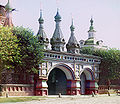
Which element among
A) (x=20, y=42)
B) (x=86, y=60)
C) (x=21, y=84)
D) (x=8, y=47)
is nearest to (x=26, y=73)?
(x=21, y=84)

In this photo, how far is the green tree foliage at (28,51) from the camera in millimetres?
38531

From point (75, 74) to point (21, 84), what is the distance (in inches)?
462

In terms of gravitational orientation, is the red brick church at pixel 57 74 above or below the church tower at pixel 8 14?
below

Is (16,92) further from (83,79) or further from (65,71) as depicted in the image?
(83,79)

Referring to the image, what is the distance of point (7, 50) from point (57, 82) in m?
17.4

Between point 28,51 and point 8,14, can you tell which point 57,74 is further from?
point 8,14

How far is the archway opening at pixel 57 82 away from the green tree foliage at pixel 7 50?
1334 centimetres

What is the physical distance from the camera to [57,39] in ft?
157

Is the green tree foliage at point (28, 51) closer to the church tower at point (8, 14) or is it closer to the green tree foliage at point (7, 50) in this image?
the green tree foliage at point (7, 50)

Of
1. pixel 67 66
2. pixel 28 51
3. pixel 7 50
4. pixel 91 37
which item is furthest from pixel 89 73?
pixel 91 37

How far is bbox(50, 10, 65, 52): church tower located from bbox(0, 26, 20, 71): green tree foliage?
11.9 meters

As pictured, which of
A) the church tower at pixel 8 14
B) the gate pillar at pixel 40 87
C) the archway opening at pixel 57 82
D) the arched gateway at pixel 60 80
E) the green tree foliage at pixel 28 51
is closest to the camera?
the green tree foliage at pixel 28 51

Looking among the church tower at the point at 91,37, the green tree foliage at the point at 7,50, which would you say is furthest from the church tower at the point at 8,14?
the church tower at the point at 91,37

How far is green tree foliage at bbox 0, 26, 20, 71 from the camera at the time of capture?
34.1 metres
